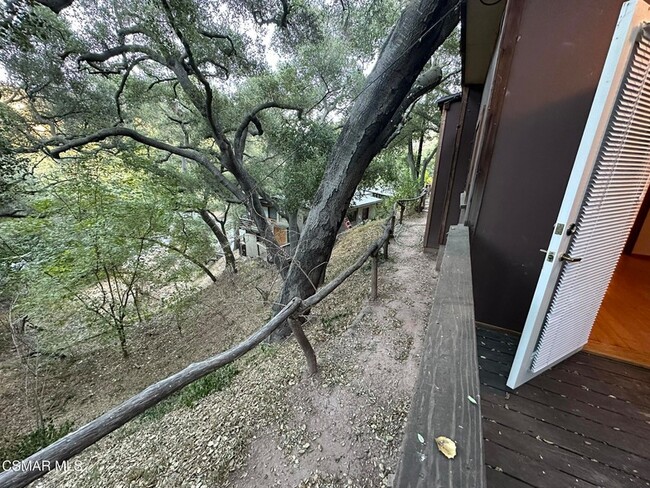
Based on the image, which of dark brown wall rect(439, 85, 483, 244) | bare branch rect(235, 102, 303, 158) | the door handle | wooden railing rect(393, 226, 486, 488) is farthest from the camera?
bare branch rect(235, 102, 303, 158)

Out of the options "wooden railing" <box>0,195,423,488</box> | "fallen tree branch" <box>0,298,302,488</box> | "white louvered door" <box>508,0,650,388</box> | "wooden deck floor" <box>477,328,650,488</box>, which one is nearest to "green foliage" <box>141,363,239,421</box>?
"wooden railing" <box>0,195,423,488</box>

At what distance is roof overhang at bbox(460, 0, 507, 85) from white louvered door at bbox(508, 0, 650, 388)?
1.32 metres

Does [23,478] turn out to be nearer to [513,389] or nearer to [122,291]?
[513,389]

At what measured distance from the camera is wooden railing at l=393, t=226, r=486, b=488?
1.76ft

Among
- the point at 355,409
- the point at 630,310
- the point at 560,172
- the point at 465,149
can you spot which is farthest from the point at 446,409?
the point at 465,149

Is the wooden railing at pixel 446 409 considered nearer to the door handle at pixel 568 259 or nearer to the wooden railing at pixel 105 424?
the door handle at pixel 568 259

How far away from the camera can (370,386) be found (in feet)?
7.59

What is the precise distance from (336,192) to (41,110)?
7502 mm

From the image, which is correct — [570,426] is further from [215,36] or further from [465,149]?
[215,36]

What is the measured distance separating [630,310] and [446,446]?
337 cm

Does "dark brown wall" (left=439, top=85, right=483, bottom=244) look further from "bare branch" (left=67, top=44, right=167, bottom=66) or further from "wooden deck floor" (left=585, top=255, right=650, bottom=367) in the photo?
"bare branch" (left=67, top=44, right=167, bottom=66)

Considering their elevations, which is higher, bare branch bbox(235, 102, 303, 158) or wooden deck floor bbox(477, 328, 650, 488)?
bare branch bbox(235, 102, 303, 158)

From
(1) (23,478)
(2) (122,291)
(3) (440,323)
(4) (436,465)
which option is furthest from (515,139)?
(2) (122,291)

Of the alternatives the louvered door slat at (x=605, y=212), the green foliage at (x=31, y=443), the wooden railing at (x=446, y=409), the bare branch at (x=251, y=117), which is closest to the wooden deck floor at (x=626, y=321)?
the louvered door slat at (x=605, y=212)
